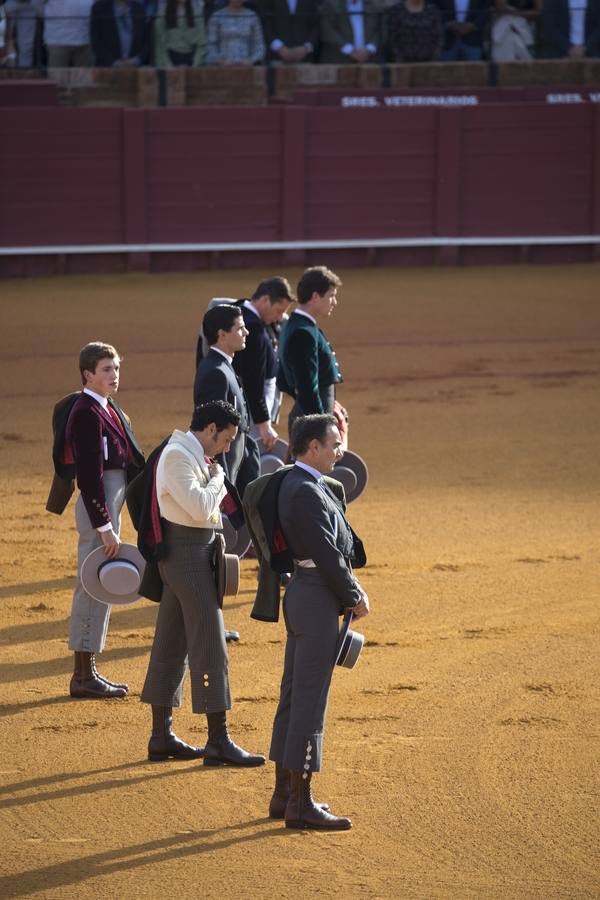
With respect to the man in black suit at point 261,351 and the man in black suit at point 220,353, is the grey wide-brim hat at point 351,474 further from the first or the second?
the man in black suit at point 220,353

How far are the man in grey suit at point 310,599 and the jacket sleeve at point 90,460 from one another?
137 cm

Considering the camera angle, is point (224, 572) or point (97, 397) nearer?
point (224, 572)

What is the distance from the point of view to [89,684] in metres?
6.02

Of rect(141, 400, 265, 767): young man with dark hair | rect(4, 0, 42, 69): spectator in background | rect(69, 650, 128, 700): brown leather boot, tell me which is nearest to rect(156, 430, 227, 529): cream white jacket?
rect(141, 400, 265, 767): young man with dark hair

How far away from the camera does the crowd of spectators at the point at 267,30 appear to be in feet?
58.5

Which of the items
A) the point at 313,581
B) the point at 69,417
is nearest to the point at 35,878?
the point at 313,581

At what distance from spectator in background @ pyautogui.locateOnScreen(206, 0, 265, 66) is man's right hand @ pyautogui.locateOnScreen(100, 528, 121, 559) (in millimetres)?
13119

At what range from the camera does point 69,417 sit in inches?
231

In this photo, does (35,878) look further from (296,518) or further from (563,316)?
(563,316)

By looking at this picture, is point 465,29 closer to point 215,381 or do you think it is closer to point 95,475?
point 215,381

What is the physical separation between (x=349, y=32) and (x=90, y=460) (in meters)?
13.8

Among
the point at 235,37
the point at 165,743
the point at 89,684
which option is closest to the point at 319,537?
the point at 165,743

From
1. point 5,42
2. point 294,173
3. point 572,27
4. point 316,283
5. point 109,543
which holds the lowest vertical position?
point 109,543

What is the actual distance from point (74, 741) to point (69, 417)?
1292 millimetres
